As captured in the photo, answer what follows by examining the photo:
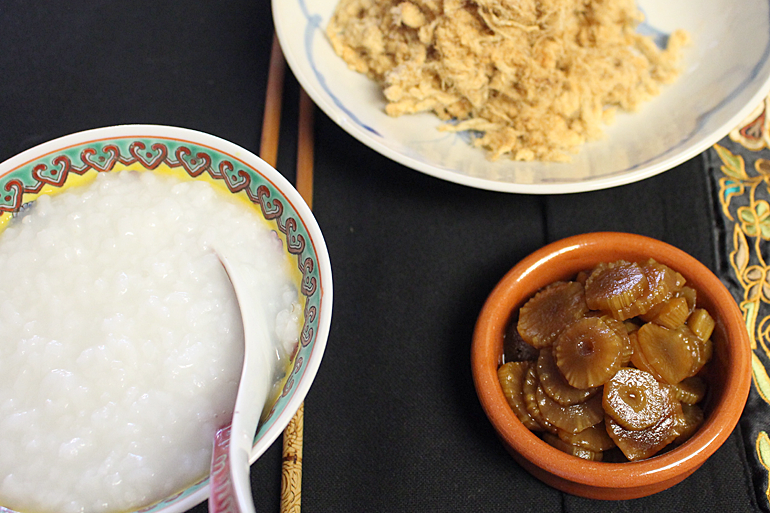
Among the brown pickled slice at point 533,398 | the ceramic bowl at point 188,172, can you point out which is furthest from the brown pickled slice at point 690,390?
the ceramic bowl at point 188,172

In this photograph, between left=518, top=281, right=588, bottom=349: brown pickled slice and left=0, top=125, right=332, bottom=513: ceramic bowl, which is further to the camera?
left=518, top=281, right=588, bottom=349: brown pickled slice

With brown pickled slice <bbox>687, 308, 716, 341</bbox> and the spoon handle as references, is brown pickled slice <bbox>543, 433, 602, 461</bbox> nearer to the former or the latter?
brown pickled slice <bbox>687, 308, 716, 341</bbox>

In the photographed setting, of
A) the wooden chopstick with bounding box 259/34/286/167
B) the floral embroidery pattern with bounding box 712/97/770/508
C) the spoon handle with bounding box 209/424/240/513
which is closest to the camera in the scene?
the spoon handle with bounding box 209/424/240/513

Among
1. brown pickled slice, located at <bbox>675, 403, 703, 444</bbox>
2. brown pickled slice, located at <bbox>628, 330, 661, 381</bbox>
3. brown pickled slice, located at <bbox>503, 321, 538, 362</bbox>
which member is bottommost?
brown pickled slice, located at <bbox>675, 403, 703, 444</bbox>

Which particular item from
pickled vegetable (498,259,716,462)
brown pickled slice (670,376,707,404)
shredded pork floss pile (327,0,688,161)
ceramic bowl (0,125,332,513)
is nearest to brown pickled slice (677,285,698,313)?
pickled vegetable (498,259,716,462)

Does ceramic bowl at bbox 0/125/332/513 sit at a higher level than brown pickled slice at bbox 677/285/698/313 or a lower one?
higher

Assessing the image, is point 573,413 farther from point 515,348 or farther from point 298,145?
point 298,145

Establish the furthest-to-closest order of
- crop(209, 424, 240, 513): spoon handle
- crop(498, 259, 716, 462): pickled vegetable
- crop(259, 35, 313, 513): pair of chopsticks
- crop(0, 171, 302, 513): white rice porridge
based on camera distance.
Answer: crop(259, 35, 313, 513): pair of chopsticks, crop(498, 259, 716, 462): pickled vegetable, crop(0, 171, 302, 513): white rice porridge, crop(209, 424, 240, 513): spoon handle
